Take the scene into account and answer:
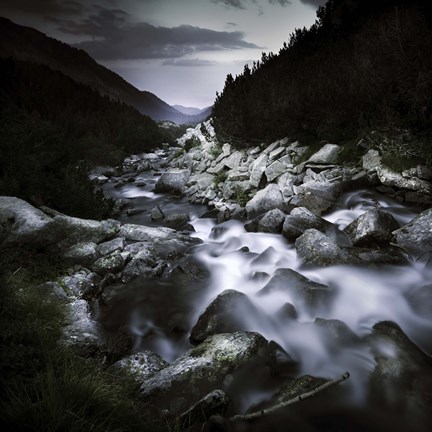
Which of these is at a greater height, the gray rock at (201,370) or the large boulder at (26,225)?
the large boulder at (26,225)

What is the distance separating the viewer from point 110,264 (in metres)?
5.19

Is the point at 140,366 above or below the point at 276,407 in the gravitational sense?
below

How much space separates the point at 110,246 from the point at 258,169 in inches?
198

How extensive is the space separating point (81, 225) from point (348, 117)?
7.09 metres

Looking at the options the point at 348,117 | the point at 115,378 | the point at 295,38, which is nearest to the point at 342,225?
the point at 348,117

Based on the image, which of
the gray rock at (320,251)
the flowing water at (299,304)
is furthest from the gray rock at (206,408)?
the gray rock at (320,251)

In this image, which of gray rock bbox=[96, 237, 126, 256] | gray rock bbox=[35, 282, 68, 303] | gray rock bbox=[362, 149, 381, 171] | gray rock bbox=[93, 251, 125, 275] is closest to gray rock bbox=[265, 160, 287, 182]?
gray rock bbox=[362, 149, 381, 171]

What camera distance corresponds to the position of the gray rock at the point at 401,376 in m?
2.46

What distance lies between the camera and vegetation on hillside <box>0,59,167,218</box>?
5984mm

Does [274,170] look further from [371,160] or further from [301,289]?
[301,289]

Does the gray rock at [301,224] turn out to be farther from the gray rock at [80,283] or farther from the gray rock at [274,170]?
the gray rock at [80,283]

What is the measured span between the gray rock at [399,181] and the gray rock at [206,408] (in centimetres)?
548

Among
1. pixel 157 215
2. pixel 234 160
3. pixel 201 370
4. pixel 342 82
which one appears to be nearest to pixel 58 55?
pixel 234 160

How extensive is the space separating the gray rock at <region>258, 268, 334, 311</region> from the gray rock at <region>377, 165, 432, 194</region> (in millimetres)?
3234
